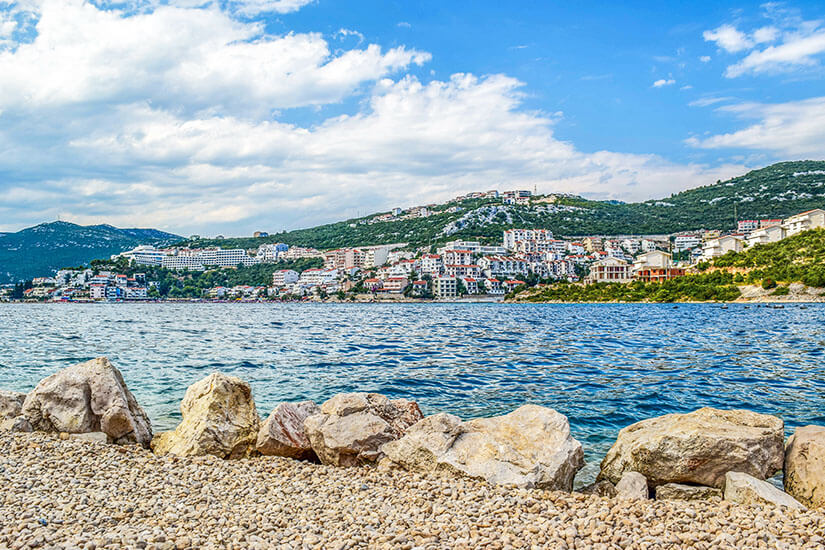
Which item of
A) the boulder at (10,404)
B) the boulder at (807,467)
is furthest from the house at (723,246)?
the boulder at (10,404)

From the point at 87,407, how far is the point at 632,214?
187 m

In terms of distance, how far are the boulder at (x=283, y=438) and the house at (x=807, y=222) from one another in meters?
99.3

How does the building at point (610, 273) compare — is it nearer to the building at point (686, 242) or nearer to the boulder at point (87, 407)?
the building at point (686, 242)

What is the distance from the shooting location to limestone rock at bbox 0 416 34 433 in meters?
7.72

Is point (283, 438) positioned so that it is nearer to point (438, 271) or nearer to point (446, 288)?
point (446, 288)

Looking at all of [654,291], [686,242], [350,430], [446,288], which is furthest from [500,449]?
[686,242]

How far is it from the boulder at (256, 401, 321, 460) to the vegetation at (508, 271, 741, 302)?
73.7 m

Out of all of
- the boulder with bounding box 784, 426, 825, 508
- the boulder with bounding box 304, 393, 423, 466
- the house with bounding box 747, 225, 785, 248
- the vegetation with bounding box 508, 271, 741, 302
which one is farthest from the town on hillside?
the boulder with bounding box 304, 393, 423, 466

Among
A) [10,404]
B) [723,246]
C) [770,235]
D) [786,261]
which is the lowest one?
[10,404]

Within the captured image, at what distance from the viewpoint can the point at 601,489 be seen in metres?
5.99

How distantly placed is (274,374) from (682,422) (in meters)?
11.2

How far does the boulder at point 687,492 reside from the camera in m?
5.70

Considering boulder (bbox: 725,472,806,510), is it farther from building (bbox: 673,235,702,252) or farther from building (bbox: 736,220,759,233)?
building (bbox: 673,235,702,252)

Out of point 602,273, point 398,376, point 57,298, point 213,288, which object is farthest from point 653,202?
point 398,376
